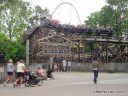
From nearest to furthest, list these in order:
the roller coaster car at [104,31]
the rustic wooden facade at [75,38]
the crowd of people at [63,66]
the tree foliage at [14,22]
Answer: the tree foliage at [14,22] < the crowd of people at [63,66] < the rustic wooden facade at [75,38] < the roller coaster car at [104,31]

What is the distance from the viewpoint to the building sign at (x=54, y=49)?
36.4 metres

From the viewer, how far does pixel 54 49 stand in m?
37.2

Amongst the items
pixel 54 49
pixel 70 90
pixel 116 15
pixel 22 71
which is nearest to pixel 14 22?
pixel 116 15

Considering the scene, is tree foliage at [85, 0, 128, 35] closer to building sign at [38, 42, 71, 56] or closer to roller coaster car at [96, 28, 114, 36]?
roller coaster car at [96, 28, 114, 36]

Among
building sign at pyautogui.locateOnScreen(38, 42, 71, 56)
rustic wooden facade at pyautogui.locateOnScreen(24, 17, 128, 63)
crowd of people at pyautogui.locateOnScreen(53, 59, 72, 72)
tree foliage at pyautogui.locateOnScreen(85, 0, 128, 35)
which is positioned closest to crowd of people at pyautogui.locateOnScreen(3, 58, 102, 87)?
building sign at pyautogui.locateOnScreen(38, 42, 71, 56)

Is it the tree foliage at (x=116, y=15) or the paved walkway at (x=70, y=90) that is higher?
the tree foliage at (x=116, y=15)

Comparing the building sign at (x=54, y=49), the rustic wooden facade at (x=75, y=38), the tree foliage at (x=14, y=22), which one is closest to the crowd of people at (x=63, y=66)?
the rustic wooden facade at (x=75, y=38)

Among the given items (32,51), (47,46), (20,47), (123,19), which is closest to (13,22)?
(32,51)

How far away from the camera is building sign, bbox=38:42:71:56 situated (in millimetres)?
36425

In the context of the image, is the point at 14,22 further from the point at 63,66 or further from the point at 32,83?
the point at 32,83

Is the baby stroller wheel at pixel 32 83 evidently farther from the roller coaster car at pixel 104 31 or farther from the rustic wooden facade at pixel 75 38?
the roller coaster car at pixel 104 31

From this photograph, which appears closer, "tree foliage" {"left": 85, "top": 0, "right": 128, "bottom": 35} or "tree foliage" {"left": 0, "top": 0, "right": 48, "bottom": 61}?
"tree foliage" {"left": 0, "top": 0, "right": 48, "bottom": 61}

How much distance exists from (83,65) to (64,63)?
11.3 feet

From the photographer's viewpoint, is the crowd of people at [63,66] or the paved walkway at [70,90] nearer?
the paved walkway at [70,90]
